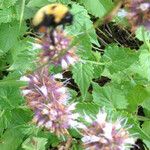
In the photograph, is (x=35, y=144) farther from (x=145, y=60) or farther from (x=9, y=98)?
(x=145, y=60)

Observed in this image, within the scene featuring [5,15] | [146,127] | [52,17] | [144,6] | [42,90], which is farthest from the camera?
[5,15]

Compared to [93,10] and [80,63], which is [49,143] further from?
[93,10]

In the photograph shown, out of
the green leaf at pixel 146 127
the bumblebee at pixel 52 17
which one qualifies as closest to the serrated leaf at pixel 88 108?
the green leaf at pixel 146 127

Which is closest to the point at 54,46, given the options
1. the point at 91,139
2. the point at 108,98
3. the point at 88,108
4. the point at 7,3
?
the point at 91,139

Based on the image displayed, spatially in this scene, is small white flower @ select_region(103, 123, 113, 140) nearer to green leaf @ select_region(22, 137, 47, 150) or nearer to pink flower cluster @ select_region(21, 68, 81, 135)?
pink flower cluster @ select_region(21, 68, 81, 135)

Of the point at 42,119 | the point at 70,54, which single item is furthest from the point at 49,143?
the point at 70,54

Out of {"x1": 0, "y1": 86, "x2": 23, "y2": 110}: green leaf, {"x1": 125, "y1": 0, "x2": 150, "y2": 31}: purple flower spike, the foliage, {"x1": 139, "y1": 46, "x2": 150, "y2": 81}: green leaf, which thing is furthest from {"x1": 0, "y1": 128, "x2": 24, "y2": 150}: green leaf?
{"x1": 125, "y1": 0, "x2": 150, "y2": 31}: purple flower spike
